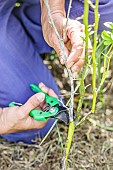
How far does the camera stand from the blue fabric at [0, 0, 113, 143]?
131 cm

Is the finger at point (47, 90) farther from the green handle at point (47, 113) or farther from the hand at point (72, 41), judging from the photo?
the hand at point (72, 41)

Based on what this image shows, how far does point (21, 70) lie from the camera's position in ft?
A: 4.48

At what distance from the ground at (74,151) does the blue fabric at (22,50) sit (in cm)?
4

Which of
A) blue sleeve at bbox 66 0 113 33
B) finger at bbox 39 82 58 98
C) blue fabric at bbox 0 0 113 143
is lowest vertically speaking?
finger at bbox 39 82 58 98

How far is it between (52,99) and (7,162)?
0.92 ft

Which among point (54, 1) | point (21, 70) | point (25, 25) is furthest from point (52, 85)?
point (54, 1)

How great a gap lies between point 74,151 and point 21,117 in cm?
24

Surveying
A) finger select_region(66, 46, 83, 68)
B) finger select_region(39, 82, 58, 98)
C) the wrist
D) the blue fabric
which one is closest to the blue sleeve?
the blue fabric

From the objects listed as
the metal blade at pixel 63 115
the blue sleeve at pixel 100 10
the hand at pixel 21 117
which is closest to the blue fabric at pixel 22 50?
the blue sleeve at pixel 100 10

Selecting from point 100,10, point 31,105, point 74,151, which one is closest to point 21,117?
point 31,105

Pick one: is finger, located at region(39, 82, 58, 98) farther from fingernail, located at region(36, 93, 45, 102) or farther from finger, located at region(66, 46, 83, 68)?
finger, located at region(66, 46, 83, 68)

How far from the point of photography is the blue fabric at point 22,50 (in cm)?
131

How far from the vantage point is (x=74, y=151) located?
1.34 metres

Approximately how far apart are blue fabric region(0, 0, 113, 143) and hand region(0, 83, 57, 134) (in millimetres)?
106
